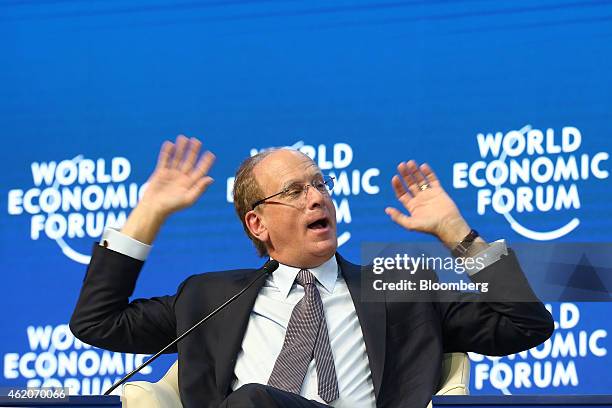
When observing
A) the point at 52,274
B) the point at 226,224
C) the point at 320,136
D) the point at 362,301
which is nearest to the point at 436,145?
the point at 320,136

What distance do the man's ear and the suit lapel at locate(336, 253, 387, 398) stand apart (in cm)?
23

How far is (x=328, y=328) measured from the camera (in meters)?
2.85

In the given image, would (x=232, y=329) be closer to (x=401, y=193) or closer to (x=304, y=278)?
(x=304, y=278)

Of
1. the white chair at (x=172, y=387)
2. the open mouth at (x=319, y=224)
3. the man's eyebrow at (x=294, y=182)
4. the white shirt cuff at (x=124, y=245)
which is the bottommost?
the white chair at (x=172, y=387)

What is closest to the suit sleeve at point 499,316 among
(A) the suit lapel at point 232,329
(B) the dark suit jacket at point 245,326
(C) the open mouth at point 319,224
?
(B) the dark suit jacket at point 245,326

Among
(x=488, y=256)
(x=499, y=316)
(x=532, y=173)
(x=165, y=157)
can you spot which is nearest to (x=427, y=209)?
(x=488, y=256)

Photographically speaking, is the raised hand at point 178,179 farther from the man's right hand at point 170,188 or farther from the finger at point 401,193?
the finger at point 401,193

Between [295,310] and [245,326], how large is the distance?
0.12m

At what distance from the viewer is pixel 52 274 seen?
4164 mm

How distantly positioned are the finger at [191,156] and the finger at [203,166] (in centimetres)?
1

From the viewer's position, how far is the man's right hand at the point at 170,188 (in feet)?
9.55

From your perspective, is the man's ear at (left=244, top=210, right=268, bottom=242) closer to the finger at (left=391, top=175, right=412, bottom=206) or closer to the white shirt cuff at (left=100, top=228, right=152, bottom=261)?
the white shirt cuff at (left=100, top=228, right=152, bottom=261)

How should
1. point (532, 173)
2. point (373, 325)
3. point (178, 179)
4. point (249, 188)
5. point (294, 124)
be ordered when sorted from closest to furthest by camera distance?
point (373, 325)
point (178, 179)
point (249, 188)
point (532, 173)
point (294, 124)

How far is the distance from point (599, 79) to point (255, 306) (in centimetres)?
150
